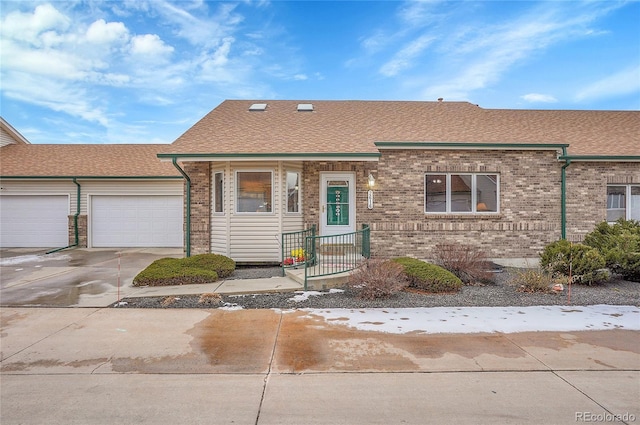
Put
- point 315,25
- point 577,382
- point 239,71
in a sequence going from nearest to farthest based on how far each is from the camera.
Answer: point 577,382 → point 315,25 → point 239,71

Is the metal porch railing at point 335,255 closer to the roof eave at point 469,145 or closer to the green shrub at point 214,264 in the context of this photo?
the green shrub at point 214,264

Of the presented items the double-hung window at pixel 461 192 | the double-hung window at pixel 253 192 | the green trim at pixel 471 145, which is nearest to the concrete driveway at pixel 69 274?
the double-hung window at pixel 253 192

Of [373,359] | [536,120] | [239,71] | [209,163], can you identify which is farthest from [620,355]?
[239,71]

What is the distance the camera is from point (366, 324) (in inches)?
208

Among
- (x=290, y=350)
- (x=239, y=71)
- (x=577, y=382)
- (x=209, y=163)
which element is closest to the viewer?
(x=577, y=382)

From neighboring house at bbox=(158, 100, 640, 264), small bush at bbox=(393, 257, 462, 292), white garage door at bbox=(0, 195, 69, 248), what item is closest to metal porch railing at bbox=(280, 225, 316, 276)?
neighboring house at bbox=(158, 100, 640, 264)

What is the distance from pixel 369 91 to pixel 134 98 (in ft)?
50.5

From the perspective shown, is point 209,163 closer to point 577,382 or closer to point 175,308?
point 175,308

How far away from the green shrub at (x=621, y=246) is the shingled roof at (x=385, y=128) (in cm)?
282

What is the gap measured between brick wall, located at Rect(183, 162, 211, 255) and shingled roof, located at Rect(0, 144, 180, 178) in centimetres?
494

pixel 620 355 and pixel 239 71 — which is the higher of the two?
pixel 239 71

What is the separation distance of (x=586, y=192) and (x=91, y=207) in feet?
62.2

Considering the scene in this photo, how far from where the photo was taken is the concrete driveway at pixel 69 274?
22.0 feet

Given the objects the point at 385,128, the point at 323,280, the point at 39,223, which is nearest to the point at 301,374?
the point at 323,280
